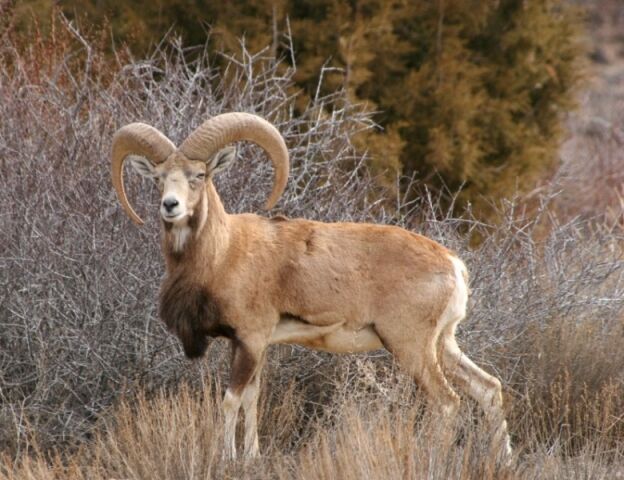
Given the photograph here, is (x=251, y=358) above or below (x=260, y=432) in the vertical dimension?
above

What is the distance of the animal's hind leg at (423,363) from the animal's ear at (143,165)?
5.58 feet

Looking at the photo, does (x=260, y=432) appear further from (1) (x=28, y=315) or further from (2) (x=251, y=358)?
(1) (x=28, y=315)

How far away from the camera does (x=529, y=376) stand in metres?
8.84

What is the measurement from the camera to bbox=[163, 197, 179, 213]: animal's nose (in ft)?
23.3

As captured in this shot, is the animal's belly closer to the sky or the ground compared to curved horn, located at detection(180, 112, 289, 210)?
closer to the ground

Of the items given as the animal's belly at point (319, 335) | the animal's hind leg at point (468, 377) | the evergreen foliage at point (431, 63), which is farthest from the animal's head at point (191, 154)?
the evergreen foliage at point (431, 63)

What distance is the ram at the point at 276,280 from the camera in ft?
24.8

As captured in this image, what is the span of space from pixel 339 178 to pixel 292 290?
2.58 meters

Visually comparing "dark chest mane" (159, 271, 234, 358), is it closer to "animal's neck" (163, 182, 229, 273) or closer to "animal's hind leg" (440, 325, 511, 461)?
"animal's neck" (163, 182, 229, 273)

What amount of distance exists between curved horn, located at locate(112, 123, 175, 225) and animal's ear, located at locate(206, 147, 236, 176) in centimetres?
25

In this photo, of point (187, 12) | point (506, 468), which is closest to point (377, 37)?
point (187, 12)

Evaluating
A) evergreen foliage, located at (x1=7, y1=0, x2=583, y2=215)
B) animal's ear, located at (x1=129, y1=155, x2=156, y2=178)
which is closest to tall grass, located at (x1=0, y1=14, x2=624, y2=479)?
animal's ear, located at (x1=129, y1=155, x2=156, y2=178)

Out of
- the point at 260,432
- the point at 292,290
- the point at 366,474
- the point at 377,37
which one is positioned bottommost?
the point at 260,432

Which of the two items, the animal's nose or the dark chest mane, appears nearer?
the animal's nose
